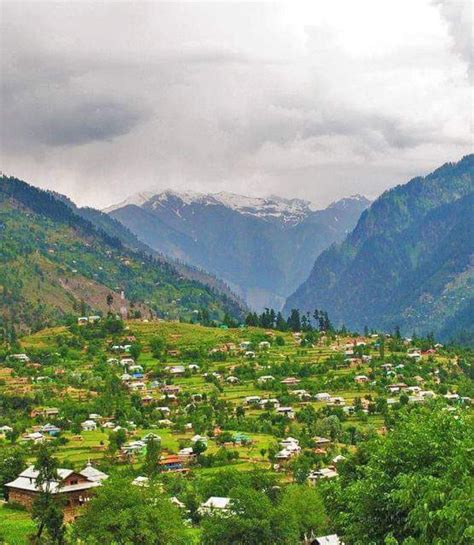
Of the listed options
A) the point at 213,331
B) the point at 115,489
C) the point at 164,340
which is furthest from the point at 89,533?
the point at 213,331

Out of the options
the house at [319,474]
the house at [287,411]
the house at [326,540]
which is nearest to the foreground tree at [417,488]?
the house at [326,540]

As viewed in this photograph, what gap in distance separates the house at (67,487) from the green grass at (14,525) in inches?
41.0

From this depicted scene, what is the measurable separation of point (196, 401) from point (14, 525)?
5845cm

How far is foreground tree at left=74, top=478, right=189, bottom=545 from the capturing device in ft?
157

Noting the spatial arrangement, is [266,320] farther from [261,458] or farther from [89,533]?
[89,533]

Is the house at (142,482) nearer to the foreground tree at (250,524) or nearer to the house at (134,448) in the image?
the foreground tree at (250,524)

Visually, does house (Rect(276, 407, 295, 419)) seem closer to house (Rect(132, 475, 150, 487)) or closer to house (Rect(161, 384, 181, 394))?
house (Rect(161, 384, 181, 394))

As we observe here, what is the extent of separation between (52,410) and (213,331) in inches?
2642

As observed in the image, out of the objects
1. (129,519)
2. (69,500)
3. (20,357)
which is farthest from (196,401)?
(129,519)

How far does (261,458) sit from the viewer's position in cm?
9231

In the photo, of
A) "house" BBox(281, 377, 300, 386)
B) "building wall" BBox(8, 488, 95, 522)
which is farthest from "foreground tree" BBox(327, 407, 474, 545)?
"house" BBox(281, 377, 300, 386)

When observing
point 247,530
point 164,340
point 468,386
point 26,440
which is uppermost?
point 164,340

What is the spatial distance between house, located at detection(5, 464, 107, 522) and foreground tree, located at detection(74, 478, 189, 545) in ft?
59.5

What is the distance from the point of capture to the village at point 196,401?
77812 millimetres
